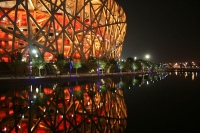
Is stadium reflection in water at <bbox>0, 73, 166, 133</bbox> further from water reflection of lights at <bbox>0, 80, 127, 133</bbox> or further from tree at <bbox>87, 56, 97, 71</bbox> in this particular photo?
tree at <bbox>87, 56, 97, 71</bbox>

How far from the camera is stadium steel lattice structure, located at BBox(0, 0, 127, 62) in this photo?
4031 cm

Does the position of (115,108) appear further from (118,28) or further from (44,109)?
(118,28)

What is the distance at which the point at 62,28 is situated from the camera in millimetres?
45250

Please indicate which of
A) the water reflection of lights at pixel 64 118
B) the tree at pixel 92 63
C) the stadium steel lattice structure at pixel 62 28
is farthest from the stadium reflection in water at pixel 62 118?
the tree at pixel 92 63

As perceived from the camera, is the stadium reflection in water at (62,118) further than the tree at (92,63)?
No

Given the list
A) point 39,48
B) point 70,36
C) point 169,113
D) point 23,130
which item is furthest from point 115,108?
point 70,36

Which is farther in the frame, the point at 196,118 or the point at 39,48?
the point at 39,48

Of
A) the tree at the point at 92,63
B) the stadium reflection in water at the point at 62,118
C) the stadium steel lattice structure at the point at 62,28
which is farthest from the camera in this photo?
the tree at the point at 92,63

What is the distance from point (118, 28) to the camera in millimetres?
65438

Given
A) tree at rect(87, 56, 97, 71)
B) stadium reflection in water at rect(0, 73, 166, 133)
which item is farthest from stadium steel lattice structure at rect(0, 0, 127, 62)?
stadium reflection in water at rect(0, 73, 166, 133)

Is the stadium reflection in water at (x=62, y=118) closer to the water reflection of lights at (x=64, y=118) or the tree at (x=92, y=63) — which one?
the water reflection of lights at (x=64, y=118)

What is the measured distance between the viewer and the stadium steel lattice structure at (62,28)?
40.3m

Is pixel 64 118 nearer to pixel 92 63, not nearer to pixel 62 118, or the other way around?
pixel 62 118

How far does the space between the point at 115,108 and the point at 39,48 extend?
34383 mm
